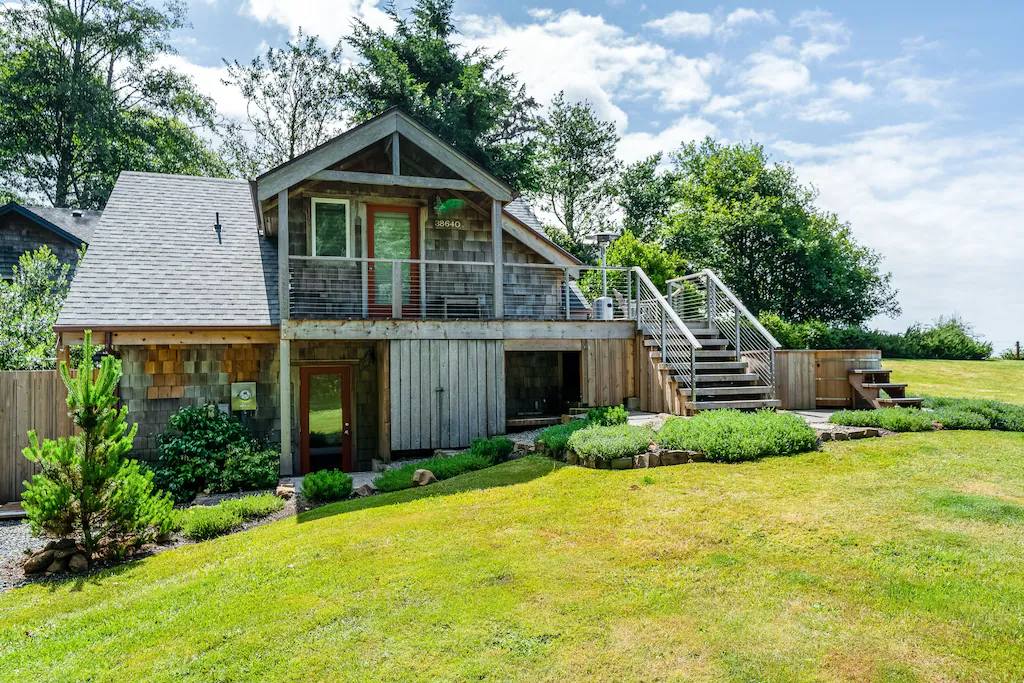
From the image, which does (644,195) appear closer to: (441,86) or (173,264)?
(441,86)

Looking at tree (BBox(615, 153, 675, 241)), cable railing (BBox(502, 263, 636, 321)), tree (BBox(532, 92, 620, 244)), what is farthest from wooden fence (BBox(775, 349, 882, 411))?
tree (BBox(532, 92, 620, 244))

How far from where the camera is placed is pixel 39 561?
267 inches

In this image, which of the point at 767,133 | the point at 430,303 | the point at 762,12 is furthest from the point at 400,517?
the point at 767,133

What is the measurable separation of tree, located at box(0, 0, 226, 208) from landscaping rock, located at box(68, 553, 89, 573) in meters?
26.2

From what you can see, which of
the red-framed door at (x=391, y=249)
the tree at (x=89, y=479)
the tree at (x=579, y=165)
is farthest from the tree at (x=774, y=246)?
the tree at (x=89, y=479)

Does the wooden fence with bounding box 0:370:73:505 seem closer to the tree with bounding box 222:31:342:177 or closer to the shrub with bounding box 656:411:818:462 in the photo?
the shrub with bounding box 656:411:818:462

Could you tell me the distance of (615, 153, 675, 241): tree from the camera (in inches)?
1428

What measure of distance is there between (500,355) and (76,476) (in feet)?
23.9

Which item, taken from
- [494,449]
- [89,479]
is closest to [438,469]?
[494,449]

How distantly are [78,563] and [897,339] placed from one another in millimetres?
28769

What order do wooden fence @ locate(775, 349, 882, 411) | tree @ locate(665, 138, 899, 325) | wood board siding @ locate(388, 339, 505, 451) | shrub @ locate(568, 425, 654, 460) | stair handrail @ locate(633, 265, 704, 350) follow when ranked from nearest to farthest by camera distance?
shrub @ locate(568, 425, 654, 460), stair handrail @ locate(633, 265, 704, 350), wood board siding @ locate(388, 339, 505, 451), wooden fence @ locate(775, 349, 882, 411), tree @ locate(665, 138, 899, 325)

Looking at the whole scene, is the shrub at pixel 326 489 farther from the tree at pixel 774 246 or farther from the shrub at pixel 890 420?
the tree at pixel 774 246

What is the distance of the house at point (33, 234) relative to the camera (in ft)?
64.5

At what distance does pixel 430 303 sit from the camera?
13781 mm
